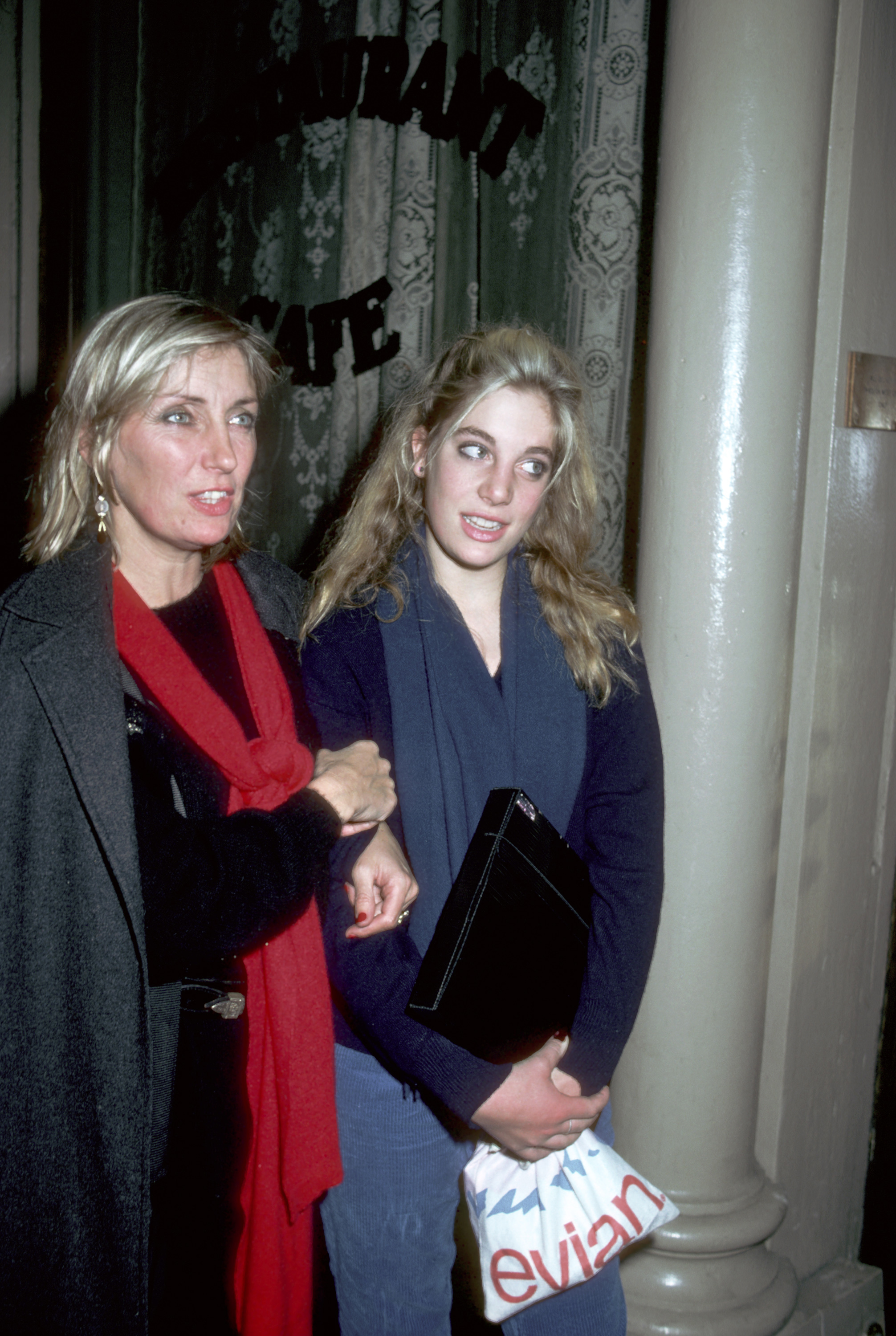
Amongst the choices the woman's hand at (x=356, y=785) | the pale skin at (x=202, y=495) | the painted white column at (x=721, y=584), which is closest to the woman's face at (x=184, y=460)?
the pale skin at (x=202, y=495)

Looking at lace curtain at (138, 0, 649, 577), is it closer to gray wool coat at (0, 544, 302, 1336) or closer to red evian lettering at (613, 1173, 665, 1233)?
gray wool coat at (0, 544, 302, 1336)

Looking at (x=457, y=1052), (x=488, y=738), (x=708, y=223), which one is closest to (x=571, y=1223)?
(x=457, y=1052)

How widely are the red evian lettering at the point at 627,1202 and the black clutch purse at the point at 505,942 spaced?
0.24 meters

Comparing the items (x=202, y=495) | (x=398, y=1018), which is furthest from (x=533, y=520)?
(x=398, y=1018)

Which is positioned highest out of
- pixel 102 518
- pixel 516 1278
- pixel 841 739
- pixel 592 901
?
pixel 102 518

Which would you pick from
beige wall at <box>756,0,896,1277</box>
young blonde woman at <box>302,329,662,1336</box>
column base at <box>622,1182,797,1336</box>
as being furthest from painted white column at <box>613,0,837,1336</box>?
young blonde woman at <box>302,329,662,1336</box>

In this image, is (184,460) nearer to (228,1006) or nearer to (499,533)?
(499,533)

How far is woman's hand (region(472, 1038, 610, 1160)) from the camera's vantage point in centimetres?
117

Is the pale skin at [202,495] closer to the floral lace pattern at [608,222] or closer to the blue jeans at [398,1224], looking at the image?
the blue jeans at [398,1224]

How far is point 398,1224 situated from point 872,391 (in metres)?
1.61

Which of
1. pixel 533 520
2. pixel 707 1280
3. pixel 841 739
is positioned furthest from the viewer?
pixel 841 739

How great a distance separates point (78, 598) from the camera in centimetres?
114

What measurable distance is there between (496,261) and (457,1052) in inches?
66.6

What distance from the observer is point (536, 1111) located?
118 centimetres
